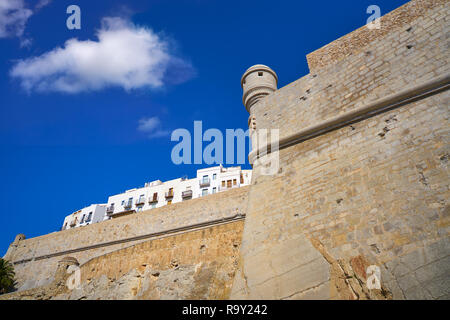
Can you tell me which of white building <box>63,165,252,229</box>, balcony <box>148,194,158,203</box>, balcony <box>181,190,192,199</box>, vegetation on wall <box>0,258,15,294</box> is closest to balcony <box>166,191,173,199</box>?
white building <box>63,165,252,229</box>

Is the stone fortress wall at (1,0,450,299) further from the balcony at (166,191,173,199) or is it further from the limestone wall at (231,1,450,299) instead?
the balcony at (166,191,173,199)

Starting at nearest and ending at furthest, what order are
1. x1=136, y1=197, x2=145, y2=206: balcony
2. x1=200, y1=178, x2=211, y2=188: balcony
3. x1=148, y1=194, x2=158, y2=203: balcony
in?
x1=200, y1=178, x2=211, y2=188: balcony, x1=148, y1=194, x2=158, y2=203: balcony, x1=136, y1=197, x2=145, y2=206: balcony

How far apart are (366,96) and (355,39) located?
2328 mm

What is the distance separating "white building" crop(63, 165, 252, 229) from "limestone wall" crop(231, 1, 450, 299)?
92.7ft

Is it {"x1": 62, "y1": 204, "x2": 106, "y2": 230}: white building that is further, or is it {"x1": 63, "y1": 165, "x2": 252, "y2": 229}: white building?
{"x1": 62, "y1": 204, "x2": 106, "y2": 230}: white building

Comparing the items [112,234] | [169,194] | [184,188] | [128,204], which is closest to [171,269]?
[112,234]

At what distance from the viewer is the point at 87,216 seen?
42.6m

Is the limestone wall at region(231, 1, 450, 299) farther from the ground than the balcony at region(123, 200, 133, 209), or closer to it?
closer to it

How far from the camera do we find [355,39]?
23.5 ft

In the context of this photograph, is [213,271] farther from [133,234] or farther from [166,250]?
[133,234]

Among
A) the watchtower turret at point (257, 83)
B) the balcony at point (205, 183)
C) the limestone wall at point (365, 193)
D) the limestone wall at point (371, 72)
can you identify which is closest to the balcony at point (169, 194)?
the balcony at point (205, 183)

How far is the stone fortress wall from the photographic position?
151 inches
